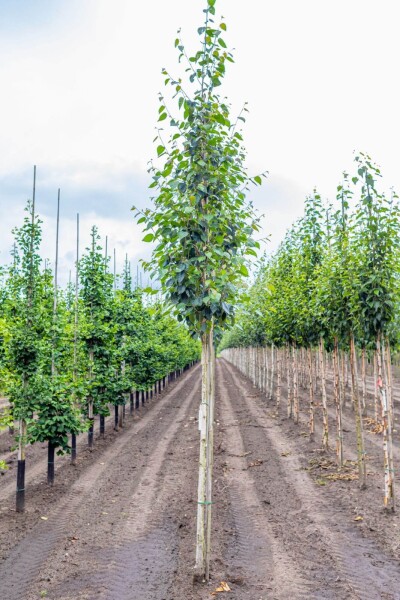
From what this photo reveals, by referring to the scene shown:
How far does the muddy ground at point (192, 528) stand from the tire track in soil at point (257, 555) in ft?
0.06

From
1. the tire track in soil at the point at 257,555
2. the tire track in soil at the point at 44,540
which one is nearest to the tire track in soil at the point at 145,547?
the tire track in soil at the point at 44,540

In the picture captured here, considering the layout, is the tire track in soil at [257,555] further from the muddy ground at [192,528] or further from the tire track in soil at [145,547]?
the tire track in soil at [145,547]

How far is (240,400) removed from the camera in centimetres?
3284

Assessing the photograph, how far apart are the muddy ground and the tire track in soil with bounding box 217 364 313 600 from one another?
0.02 meters

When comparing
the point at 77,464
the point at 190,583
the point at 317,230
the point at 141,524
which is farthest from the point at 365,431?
the point at 190,583

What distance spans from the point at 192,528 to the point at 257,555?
1.74 meters

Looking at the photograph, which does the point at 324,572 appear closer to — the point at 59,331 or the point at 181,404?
the point at 59,331

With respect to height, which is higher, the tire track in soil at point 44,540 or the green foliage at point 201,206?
the green foliage at point 201,206

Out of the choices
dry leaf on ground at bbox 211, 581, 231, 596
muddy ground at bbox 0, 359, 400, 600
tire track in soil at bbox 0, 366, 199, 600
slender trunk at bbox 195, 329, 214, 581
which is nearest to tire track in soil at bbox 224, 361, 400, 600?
muddy ground at bbox 0, 359, 400, 600

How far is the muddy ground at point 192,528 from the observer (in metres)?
7.38

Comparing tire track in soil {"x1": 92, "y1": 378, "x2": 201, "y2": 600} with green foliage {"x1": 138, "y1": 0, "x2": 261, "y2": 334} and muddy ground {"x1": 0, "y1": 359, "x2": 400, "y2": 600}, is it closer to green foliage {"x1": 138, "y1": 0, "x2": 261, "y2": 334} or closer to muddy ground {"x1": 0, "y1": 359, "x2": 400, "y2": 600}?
muddy ground {"x1": 0, "y1": 359, "x2": 400, "y2": 600}

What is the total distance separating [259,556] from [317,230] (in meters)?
11.5

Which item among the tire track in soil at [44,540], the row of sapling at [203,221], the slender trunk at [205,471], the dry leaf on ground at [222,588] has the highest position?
the row of sapling at [203,221]

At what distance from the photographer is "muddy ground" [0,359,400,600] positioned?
24.2 ft
